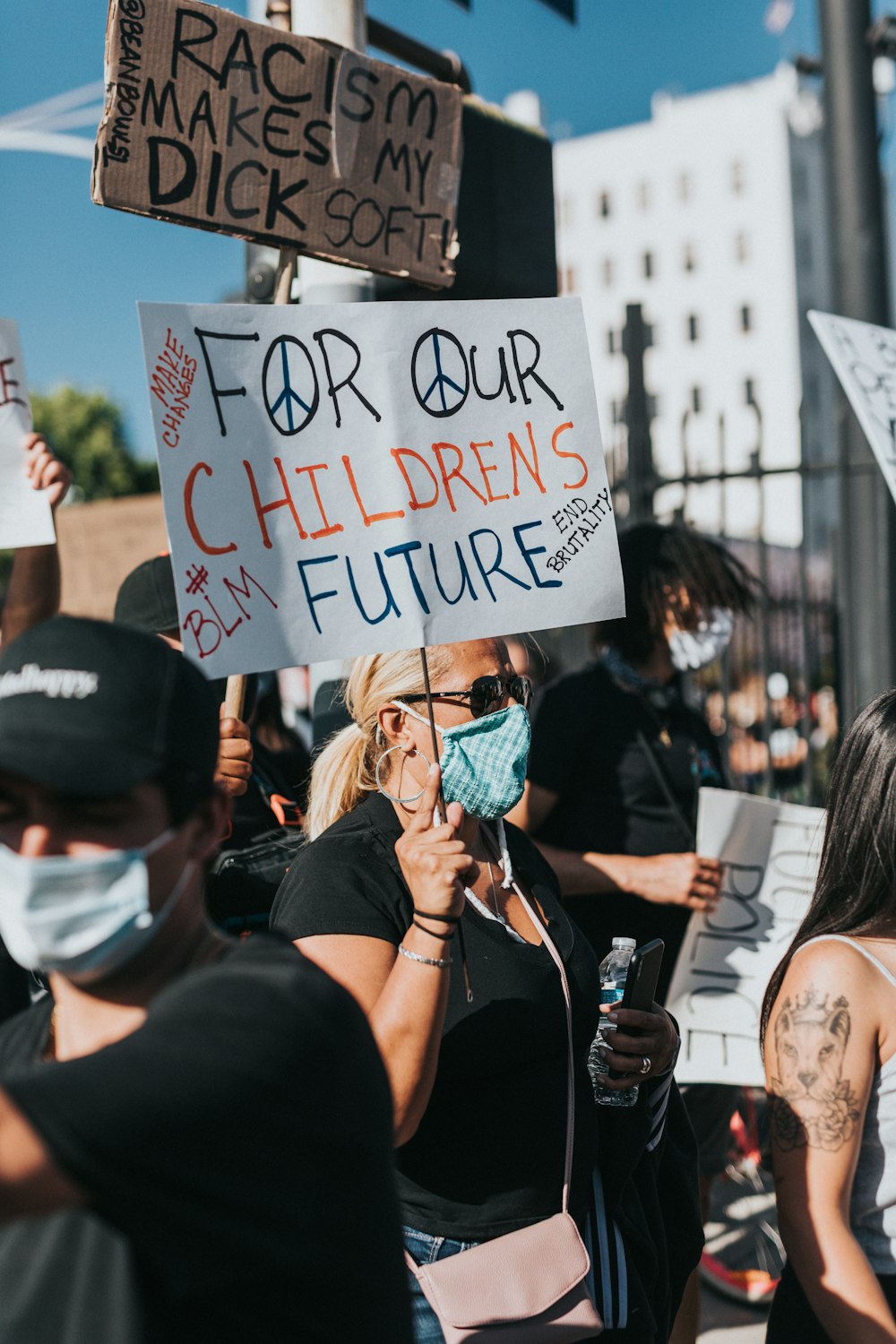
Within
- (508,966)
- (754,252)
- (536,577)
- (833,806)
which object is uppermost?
(754,252)

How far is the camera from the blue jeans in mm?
1957

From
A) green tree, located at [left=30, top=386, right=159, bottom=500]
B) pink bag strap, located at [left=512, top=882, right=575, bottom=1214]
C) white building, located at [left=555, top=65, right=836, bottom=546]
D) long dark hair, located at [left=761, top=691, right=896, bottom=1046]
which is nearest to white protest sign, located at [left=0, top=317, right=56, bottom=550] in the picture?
pink bag strap, located at [left=512, top=882, right=575, bottom=1214]

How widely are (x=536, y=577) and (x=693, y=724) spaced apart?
162 centimetres

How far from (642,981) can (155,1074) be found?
1.34 metres

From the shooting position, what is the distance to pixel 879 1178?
76.0 inches

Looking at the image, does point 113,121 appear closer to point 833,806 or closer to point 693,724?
point 833,806

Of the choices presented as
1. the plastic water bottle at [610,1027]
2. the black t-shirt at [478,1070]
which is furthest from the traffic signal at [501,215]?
the black t-shirt at [478,1070]

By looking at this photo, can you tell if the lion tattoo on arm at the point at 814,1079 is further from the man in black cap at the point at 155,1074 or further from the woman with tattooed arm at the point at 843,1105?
the man in black cap at the point at 155,1074

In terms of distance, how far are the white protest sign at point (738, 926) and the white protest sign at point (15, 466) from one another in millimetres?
1739

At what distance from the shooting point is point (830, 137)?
18.3 ft

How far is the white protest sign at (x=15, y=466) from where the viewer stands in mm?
2789

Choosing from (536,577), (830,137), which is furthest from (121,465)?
(536,577)

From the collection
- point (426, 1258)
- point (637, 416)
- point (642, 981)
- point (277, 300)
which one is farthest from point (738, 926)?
Answer: point (637, 416)

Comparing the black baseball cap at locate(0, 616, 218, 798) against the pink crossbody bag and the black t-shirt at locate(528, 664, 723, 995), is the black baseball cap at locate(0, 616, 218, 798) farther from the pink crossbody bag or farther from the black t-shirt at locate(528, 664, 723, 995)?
the black t-shirt at locate(528, 664, 723, 995)
